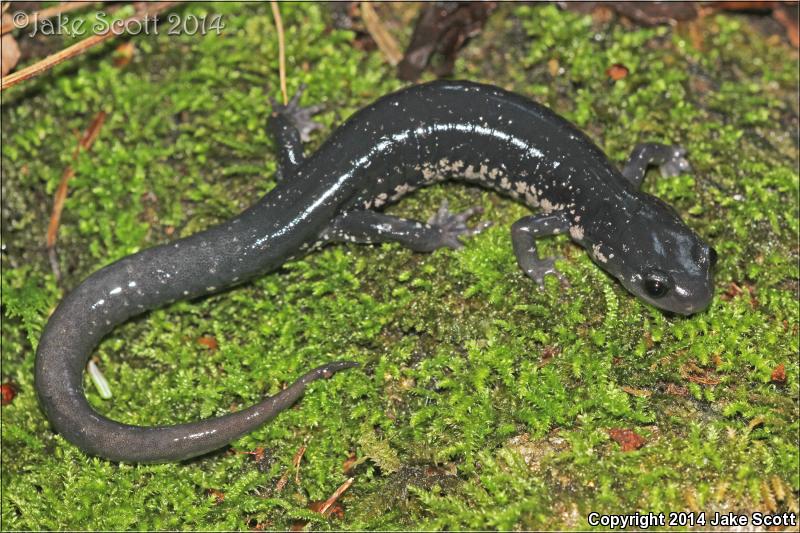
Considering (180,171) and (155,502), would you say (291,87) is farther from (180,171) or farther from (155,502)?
(155,502)

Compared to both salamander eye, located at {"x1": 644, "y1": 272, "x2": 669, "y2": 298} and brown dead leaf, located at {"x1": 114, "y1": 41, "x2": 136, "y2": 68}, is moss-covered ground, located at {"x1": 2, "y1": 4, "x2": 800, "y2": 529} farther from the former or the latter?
salamander eye, located at {"x1": 644, "y1": 272, "x2": 669, "y2": 298}

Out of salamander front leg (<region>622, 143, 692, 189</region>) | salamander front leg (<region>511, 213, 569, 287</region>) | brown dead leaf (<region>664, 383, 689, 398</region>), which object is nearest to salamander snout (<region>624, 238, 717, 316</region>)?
brown dead leaf (<region>664, 383, 689, 398</region>)

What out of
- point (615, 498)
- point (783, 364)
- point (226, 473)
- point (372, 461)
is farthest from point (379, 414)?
point (783, 364)

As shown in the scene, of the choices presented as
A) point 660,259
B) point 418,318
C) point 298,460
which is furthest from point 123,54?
point 660,259

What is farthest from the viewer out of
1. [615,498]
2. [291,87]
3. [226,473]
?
[291,87]

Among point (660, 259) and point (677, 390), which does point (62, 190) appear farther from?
point (677, 390)

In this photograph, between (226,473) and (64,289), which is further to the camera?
(64,289)
